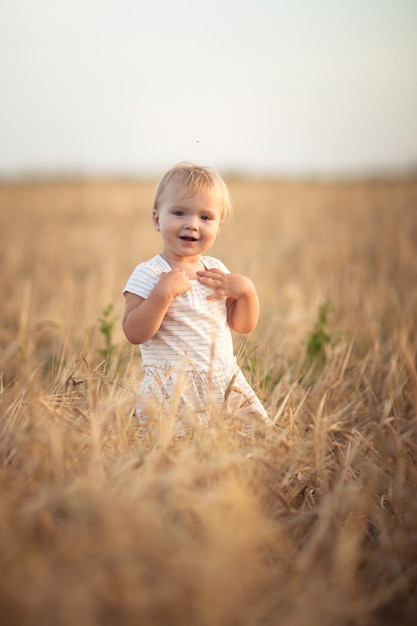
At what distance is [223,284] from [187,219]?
1.00 feet

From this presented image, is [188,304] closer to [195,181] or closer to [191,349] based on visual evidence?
[191,349]

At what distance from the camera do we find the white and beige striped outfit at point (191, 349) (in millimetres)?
2236

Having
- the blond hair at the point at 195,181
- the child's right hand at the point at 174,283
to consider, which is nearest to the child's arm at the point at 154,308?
the child's right hand at the point at 174,283

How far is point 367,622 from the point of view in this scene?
1437 millimetres

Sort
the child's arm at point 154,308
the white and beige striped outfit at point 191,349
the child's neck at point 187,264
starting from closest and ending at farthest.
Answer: the child's arm at point 154,308 < the white and beige striped outfit at point 191,349 < the child's neck at point 187,264

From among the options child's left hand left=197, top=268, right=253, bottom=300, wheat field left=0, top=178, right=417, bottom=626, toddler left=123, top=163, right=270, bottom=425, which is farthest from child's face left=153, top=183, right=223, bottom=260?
wheat field left=0, top=178, right=417, bottom=626

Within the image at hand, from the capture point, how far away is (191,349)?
2.31 meters

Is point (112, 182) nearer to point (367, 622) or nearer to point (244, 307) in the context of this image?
point (244, 307)

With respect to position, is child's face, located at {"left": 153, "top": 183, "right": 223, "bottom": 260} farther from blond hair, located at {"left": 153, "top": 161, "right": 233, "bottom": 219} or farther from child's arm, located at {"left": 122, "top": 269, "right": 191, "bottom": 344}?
child's arm, located at {"left": 122, "top": 269, "right": 191, "bottom": 344}

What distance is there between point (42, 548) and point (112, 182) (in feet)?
56.0

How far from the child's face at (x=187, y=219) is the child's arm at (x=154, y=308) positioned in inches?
5.6

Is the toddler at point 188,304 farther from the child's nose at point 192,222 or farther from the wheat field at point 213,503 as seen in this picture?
the wheat field at point 213,503

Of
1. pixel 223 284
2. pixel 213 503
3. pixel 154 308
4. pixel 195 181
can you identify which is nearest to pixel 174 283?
pixel 154 308

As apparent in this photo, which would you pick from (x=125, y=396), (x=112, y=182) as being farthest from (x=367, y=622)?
(x=112, y=182)
